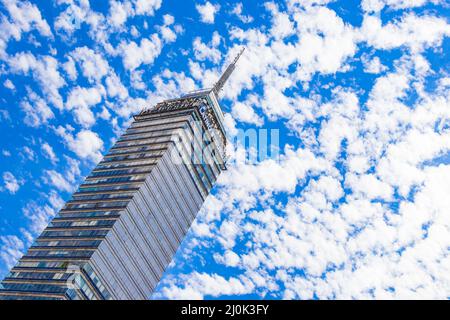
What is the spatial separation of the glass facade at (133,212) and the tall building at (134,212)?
0.88 ft

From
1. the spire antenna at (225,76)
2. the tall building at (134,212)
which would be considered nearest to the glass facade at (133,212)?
the tall building at (134,212)

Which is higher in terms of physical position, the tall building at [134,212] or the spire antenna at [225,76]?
the spire antenna at [225,76]

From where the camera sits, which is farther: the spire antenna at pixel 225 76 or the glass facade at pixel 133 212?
the spire antenna at pixel 225 76

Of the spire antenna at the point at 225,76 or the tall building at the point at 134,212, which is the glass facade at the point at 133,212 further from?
the spire antenna at the point at 225,76

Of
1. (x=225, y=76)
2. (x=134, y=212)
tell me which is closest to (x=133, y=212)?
(x=134, y=212)

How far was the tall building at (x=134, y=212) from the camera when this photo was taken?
373ft

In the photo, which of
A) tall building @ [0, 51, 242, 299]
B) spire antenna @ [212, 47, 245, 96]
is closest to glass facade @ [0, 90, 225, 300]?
tall building @ [0, 51, 242, 299]

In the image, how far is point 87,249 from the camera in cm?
11544

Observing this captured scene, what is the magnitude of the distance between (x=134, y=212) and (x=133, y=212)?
1.39 feet

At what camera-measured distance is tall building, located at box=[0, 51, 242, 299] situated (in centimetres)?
11381
